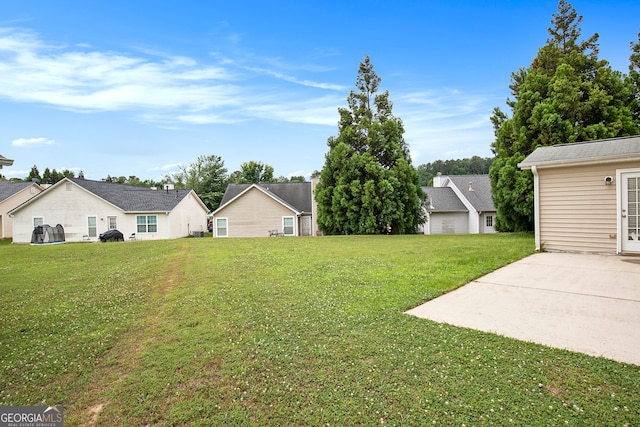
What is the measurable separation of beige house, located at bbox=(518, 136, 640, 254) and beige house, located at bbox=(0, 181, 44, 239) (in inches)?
1486

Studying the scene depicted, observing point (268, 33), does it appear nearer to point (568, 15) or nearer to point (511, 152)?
point (511, 152)

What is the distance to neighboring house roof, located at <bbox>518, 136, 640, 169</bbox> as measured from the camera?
789cm

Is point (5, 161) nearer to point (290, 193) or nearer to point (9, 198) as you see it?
point (290, 193)

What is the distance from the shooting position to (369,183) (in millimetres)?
18688

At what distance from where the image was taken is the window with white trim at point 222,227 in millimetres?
24969

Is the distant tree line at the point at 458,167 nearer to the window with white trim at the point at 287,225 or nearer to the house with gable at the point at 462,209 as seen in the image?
the house with gable at the point at 462,209

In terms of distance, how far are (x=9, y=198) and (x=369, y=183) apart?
105 feet

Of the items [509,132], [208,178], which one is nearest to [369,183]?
[509,132]

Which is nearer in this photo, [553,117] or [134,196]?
[553,117]

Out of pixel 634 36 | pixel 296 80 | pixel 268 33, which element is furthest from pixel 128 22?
pixel 634 36

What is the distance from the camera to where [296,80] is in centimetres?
1845

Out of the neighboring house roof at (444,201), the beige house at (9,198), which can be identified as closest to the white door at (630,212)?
the neighboring house roof at (444,201)

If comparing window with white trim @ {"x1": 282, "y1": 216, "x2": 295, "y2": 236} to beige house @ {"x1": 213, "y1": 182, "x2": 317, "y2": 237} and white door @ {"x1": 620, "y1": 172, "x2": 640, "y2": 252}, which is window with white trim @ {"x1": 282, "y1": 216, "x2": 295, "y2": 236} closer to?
beige house @ {"x1": 213, "y1": 182, "x2": 317, "y2": 237}

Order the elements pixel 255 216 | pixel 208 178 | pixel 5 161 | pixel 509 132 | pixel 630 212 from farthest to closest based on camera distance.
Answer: pixel 208 178 → pixel 255 216 → pixel 509 132 → pixel 630 212 → pixel 5 161
